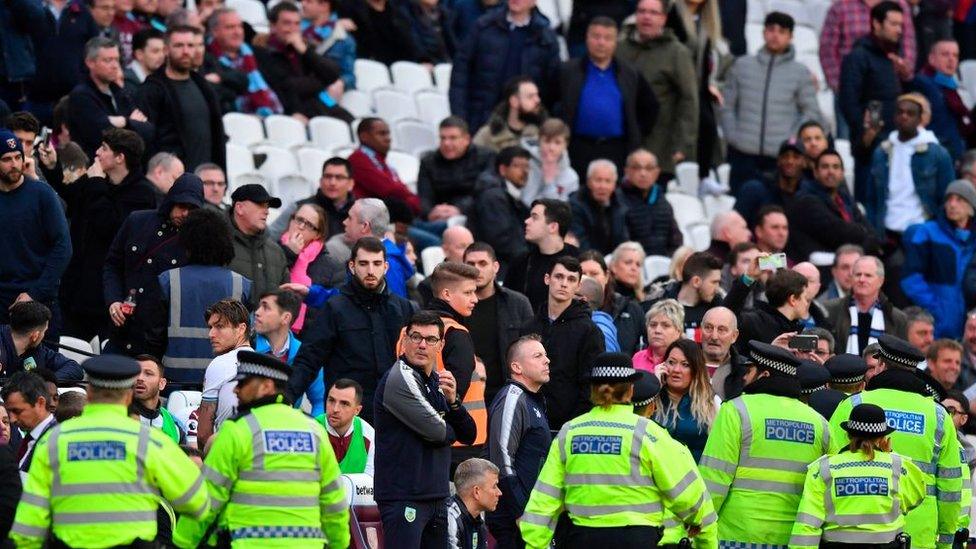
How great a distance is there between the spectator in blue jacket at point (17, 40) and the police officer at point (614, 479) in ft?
23.7

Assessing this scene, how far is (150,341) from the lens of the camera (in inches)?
507

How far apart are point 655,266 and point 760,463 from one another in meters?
5.63

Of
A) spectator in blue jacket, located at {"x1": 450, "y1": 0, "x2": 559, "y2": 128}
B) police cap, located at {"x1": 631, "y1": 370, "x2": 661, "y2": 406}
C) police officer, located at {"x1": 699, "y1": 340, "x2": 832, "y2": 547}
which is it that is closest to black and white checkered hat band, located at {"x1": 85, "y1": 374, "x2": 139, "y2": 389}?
police cap, located at {"x1": 631, "y1": 370, "x2": 661, "y2": 406}

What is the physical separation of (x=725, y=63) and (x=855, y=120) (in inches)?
67.3

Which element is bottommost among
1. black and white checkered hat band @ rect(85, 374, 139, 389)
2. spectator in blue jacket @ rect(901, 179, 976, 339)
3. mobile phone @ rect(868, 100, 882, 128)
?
spectator in blue jacket @ rect(901, 179, 976, 339)

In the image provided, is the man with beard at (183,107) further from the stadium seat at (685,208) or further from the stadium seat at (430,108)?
the stadium seat at (685,208)

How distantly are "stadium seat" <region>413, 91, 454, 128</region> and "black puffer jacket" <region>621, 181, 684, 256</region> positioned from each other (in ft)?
9.45

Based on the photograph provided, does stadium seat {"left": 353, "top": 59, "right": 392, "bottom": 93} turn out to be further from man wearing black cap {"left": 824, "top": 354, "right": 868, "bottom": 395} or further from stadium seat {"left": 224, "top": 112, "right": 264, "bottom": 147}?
man wearing black cap {"left": 824, "top": 354, "right": 868, "bottom": 395}

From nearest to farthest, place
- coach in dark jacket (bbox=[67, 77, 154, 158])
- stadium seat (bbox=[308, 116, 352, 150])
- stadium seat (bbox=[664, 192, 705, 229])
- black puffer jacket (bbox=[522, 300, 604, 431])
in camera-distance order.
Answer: black puffer jacket (bbox=[522, 300, 604, 431]) → coach in dark jacket (bbox=[67, 77, 154, 158]) → stadium seat (bbox=[308, 116, 352, 150]) → stadium seat (bbox=[664, 192, 705, 229])

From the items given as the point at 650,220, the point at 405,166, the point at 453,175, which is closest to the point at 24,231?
the point at 453,175

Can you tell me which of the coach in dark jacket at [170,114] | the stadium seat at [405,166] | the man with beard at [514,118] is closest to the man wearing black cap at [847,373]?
the coach in dark jacket at [170,114]

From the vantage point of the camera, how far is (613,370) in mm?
10648

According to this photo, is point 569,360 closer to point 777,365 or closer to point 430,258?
point 777,365

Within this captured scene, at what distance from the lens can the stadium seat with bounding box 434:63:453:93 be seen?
2044 centimetres
